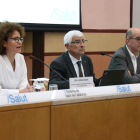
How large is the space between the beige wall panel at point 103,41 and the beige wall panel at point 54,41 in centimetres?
53

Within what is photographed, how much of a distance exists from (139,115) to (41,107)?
75cm

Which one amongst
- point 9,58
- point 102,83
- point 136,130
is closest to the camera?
point 136,130

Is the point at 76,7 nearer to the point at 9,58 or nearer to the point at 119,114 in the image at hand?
the point at 9,58

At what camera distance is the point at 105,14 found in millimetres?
4105

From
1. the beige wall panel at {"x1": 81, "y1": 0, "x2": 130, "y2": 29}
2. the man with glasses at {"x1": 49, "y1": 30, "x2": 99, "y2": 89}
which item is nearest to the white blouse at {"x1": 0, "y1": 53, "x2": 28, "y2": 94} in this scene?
the man with glasses at {"x1": 49, "y1": 30, "x2": 99, "y2": 89}

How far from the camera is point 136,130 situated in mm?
1586

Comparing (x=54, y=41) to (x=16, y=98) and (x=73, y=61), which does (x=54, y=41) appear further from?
(x=16, y=98)

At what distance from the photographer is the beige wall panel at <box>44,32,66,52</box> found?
3.75 metres

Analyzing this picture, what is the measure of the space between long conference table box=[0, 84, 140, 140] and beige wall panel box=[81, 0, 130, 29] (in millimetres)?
2567

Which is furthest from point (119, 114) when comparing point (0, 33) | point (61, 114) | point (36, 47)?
point (36, 47)

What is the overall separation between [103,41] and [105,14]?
19.9 inches

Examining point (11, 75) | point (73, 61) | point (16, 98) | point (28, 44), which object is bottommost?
point (16, 98)

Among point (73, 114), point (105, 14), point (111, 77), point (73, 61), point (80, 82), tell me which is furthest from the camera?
point (105, 14)

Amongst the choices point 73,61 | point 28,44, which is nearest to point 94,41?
point 28,44
